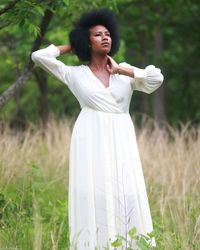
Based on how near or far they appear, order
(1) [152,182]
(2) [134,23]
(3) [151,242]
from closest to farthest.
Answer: (3) [151,242] → (1) [152,182] → (2) [134,23]

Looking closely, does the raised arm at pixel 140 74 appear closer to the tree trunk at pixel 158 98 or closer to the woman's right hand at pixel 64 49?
the woman's right hand at pixel 64 49

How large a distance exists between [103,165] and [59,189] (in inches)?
137

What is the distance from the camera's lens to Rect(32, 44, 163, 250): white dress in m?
4.96

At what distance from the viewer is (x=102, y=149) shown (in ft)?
16.3

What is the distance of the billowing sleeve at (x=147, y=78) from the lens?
500 centimetres

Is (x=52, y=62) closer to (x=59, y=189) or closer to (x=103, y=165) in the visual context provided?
(x=103, y=165)

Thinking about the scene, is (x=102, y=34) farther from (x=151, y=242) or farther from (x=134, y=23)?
(x=134, y=23)

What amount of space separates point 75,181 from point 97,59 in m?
0.85

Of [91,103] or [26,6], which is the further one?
[26,6]

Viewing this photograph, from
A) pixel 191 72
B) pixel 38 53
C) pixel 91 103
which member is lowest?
pixel 191 72

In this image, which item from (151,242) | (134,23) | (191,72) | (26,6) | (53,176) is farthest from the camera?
(191,72)

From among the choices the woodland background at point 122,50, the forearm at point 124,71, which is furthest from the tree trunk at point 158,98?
the forearm at point 124,71

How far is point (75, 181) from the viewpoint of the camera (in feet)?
16.5

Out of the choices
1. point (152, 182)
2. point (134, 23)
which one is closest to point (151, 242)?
point (152, 182)
